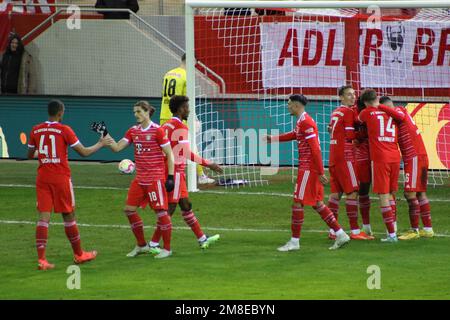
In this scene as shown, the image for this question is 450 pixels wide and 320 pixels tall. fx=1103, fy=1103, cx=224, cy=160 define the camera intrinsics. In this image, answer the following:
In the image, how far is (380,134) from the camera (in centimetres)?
1429

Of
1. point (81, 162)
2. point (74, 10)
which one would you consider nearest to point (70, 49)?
point (74, 10)

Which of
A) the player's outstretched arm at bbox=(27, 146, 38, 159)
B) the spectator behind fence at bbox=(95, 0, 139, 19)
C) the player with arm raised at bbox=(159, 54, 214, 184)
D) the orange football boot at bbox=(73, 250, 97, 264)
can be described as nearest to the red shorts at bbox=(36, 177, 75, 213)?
the player's outstretched arm at bbox=(27, 146, 38, 159)

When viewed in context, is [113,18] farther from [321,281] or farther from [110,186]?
[321,281]

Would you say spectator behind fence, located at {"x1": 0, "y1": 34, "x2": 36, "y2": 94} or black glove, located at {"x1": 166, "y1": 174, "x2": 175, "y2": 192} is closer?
black glove, located at {"x1": 166, "y1": 174, "x2": 175, "y2": 192}

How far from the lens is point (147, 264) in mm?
13086

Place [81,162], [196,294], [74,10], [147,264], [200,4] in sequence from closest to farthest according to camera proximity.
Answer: [196,294] → [147,264] → [200,4] → [81,162] → [74,10]

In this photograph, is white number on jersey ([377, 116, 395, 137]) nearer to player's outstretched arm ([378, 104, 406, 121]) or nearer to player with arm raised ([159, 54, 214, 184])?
player's outstretched arm ([378, 104, 406, 121])

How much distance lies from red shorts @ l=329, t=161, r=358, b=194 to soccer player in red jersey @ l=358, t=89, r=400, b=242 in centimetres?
40

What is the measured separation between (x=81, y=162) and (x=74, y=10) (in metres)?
3.78

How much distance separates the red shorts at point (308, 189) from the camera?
13680mm

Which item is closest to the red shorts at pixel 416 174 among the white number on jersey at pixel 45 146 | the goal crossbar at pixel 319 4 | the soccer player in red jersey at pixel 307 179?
the soccer player in red jersey at pixel 307 179

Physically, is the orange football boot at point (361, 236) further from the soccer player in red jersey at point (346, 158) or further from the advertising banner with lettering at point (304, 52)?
the advertising banner with lettering at point (304, 52)

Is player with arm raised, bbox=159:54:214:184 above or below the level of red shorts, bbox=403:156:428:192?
above

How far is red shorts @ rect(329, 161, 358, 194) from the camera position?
14680 mm
